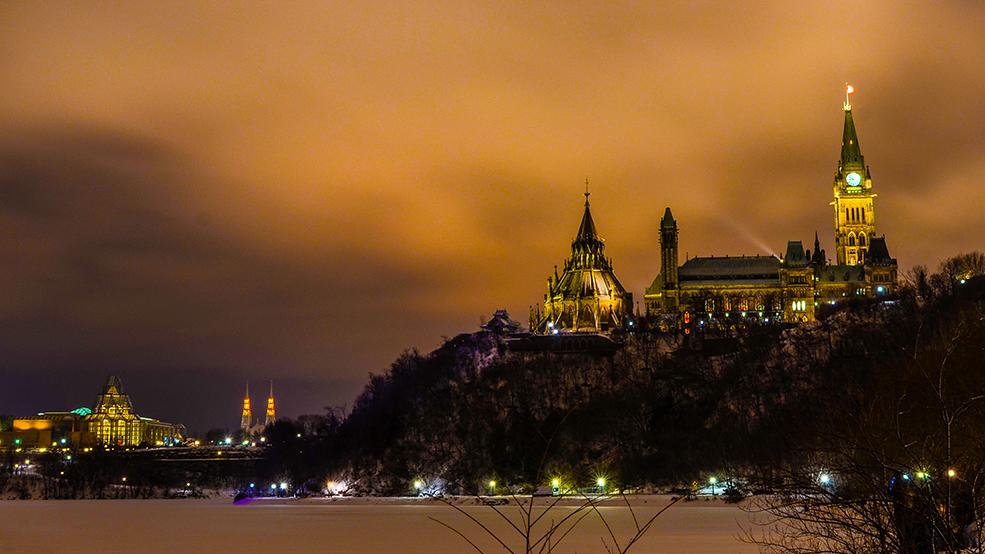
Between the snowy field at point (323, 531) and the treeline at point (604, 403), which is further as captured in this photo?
the treeline at point (604, 403)

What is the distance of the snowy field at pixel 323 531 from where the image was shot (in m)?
53.2

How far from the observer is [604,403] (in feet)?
Result: 498

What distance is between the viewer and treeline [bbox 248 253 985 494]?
136 meters

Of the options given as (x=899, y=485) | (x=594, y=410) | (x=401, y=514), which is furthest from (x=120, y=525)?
(x=594, y=410)

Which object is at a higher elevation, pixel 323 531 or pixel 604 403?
pixel 604 403

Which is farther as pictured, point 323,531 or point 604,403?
point 604,403

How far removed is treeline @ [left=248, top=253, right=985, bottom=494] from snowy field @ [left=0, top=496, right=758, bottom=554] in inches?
1543

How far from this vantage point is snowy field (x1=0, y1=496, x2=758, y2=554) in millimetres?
53219

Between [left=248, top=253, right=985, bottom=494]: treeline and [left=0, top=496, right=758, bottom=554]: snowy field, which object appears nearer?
[left=0, top=496, right=758, bottom=554]: snowy field

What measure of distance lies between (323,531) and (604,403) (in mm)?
87856

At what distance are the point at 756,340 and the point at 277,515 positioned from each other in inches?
3798

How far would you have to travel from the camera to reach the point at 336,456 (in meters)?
159

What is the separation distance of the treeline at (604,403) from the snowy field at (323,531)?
129ft

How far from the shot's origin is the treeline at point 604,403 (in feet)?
447
